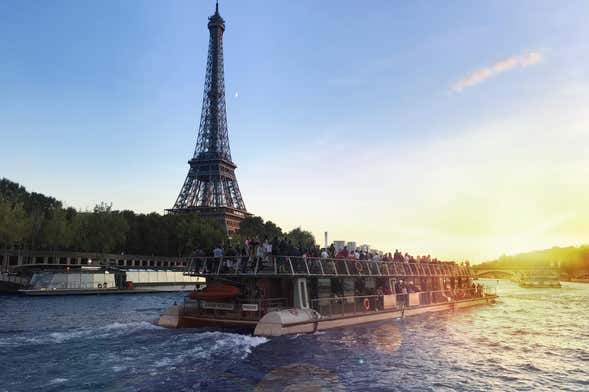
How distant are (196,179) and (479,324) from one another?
138538 mm

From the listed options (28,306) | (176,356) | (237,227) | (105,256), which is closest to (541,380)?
(176,356)

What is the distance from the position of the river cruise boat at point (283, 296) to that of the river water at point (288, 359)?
1.01 m

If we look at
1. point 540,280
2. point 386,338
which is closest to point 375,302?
point 386,338

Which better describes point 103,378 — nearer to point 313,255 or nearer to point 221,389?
point 221,389

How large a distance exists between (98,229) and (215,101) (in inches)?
3090

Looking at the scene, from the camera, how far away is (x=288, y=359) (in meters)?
24.9

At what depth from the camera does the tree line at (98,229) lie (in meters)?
98.0

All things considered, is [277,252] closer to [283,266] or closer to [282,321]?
[283,266]

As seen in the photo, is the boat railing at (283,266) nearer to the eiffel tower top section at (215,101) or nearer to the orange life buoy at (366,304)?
the orange life buoy at (366,304)

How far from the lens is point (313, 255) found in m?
34.6

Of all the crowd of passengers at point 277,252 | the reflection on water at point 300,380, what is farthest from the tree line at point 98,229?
the reflection on water at point 300,380

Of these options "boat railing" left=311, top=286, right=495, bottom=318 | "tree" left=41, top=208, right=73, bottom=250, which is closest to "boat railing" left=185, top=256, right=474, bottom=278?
"boat railing" left=311, top=286, right=495, bottom=318

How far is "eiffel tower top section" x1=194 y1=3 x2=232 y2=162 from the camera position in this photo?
575ft

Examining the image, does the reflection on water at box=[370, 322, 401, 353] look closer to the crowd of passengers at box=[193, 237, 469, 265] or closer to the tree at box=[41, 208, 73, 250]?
the crowd of passengers at box=[193, 237, 469, 265]
